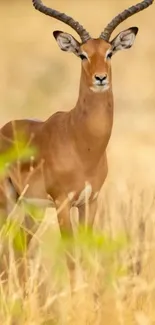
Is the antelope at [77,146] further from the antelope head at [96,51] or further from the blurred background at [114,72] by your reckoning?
the blurred background at [114,72]

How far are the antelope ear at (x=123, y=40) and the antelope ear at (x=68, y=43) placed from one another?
0.18m

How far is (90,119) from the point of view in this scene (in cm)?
622

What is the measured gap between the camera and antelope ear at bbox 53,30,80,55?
20.3ft

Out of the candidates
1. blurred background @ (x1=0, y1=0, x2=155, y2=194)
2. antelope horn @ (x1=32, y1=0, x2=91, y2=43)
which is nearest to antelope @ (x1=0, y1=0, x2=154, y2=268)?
antelope horn @ (x1=32, y1=0, x2=91, y2=43)

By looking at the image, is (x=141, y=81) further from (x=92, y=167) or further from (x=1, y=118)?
(x=92, y=167)

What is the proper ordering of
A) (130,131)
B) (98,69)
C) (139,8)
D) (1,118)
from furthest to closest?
(130,131)
(1,118)
(139,8)
(98,69)

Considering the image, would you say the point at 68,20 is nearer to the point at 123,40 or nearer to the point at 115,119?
the point at 123,40

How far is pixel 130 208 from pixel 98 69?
666 millimetres

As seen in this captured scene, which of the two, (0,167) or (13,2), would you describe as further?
(13,2)

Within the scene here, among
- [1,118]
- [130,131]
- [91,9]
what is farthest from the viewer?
[91,9]

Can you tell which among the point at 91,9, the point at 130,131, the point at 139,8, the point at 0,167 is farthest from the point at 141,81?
the point at 0,167

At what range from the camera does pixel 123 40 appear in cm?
633

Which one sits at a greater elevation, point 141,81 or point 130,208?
point 130,208

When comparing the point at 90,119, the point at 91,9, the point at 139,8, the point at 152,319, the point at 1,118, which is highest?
the point at 139,8
